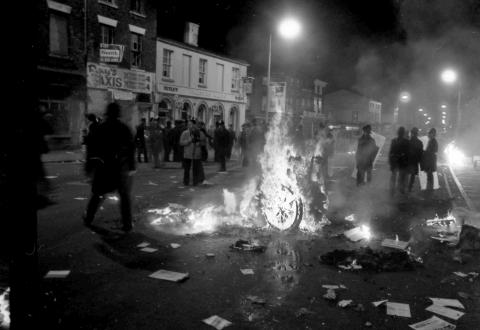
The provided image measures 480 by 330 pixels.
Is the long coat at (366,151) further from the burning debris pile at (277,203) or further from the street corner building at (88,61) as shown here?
the street corner building at (88,61)

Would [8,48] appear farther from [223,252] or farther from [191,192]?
[191,192]

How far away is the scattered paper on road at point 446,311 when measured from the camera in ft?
13.3

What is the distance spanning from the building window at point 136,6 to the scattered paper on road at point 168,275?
2330 centimetres

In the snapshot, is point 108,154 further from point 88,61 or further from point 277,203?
point 88,61

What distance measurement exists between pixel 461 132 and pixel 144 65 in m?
28.1

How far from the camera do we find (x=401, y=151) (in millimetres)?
11609

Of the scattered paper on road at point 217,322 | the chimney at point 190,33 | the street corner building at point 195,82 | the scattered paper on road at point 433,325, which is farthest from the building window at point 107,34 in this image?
the scattered paper on road at point 433,325

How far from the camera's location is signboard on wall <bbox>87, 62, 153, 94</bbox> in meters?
22.5

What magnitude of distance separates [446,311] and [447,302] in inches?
10.1

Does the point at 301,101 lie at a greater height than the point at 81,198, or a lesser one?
greater

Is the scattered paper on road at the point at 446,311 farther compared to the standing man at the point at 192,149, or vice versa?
the standing man at the point at 192,149

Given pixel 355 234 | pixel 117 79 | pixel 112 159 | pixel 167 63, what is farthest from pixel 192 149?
pixel 167 63

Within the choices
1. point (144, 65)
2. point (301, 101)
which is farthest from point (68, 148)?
point (301, 101)

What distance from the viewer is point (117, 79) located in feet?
77.8
